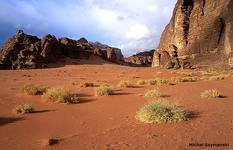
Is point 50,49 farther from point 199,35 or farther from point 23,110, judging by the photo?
point 23,110

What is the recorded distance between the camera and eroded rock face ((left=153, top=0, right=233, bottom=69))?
38.9m

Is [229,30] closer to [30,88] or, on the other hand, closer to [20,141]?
[30,88]

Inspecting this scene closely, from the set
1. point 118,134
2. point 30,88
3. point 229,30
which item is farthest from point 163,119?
point 229,30

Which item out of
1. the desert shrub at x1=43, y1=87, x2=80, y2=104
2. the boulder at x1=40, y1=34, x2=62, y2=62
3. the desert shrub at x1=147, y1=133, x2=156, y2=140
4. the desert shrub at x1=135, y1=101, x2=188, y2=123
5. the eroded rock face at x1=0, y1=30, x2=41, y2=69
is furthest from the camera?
the boulder at x1=40, y1=34, x2=62, y2=62

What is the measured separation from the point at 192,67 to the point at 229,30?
251 inches

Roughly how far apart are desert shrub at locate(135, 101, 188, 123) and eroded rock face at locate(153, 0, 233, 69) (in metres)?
28.9

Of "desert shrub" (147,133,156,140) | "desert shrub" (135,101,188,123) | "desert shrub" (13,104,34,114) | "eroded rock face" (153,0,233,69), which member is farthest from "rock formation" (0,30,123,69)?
"desert shrub" (147,133,156,140)

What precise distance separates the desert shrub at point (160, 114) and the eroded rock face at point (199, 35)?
28944 mm

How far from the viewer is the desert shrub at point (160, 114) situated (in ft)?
33.8

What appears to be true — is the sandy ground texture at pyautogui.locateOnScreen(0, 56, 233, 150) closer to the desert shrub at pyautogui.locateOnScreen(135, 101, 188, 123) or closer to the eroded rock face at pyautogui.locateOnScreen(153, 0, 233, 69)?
the desert shrub at pyautogui.locateOnScreen(135, 101, 188, 123)

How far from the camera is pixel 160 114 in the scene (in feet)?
34.4

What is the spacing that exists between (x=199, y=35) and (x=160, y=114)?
32.7m

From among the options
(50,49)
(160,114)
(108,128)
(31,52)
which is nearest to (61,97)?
(108,128)

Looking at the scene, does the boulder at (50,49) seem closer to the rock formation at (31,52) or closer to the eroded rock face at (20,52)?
the rock formation at (31,52)
